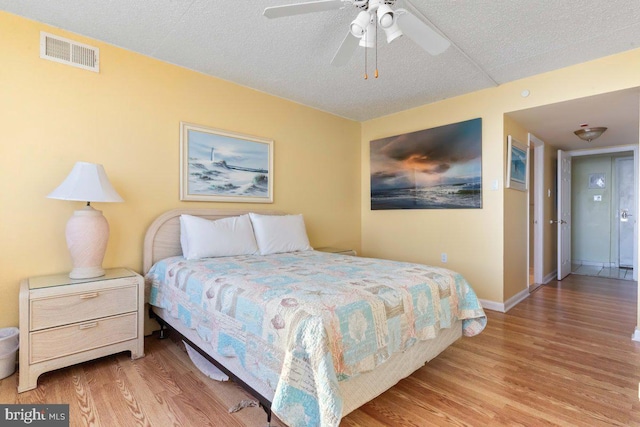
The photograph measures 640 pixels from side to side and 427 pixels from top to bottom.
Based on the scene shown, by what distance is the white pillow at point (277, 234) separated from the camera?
9.89ft

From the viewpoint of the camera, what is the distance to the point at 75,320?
197 centimetres

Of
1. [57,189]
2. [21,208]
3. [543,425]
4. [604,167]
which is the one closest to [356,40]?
[57,189]

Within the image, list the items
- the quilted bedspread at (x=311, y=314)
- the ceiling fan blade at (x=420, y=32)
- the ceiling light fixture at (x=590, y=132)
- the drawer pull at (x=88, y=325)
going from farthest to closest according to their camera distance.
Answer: the ceiling light fixture at (x=590, y=132)
the drawer pull at (x=88, y=325)
the ceiling fan blade at (x=420, y=32)
the quilted bedspread at (x=311, y=314)

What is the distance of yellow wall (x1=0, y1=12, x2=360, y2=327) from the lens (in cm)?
214

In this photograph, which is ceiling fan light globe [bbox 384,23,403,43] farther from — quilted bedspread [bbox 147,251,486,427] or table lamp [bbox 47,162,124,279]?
table lamp [bbox 47,162,124,279]

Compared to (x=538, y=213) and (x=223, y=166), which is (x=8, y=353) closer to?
(x=223, y=166)

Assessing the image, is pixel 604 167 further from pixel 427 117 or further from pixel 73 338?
pixel 73 338

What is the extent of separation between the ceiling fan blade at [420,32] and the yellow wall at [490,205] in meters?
1.74

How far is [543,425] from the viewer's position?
154 centimetres

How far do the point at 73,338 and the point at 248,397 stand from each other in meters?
1.19

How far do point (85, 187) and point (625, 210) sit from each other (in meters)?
8.00

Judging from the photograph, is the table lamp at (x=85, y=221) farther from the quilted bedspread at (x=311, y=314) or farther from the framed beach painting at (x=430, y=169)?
the framed beach painting at (x=430, y=169)

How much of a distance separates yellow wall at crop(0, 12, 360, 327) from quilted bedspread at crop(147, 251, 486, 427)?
0.74 meters

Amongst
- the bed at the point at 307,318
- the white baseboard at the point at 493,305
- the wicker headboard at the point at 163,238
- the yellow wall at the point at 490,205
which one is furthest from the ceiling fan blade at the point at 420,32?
the white baseboard at the point at 493,305
